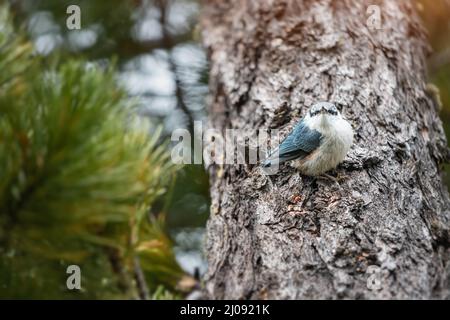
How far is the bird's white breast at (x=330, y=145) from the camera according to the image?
2293 mm

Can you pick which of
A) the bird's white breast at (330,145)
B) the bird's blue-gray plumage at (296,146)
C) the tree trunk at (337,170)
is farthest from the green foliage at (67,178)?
the bird's white breast at (330,145)

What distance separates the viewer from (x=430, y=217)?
2.02 meters

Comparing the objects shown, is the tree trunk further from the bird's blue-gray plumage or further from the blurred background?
the blurred background

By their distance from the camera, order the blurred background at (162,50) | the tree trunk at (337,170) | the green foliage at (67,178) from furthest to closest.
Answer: the blurred background at (162,50), the green foliage at (67,178), the tree trunk at (337,170)

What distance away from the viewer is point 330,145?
7.59ft

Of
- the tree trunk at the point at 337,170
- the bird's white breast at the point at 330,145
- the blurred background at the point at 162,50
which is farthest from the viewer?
the blurred background at the point at 162,50

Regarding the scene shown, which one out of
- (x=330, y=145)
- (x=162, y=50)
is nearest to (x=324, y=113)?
(x=330, y=145)

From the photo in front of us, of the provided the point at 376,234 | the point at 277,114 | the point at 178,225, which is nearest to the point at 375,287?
the point at 376,234

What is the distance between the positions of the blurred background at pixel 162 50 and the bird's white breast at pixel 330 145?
1.19 m

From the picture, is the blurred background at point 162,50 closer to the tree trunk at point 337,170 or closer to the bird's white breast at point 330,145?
the tree trunk at point 337,170

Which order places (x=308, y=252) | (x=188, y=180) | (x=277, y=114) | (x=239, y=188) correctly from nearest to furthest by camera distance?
(x=308, y=252), (x=239, y=188), (x=277, y=114), (x=188, y=180)

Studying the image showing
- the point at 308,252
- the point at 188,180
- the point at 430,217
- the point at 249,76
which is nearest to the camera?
the point at 308,252

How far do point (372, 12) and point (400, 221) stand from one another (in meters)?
1.38
